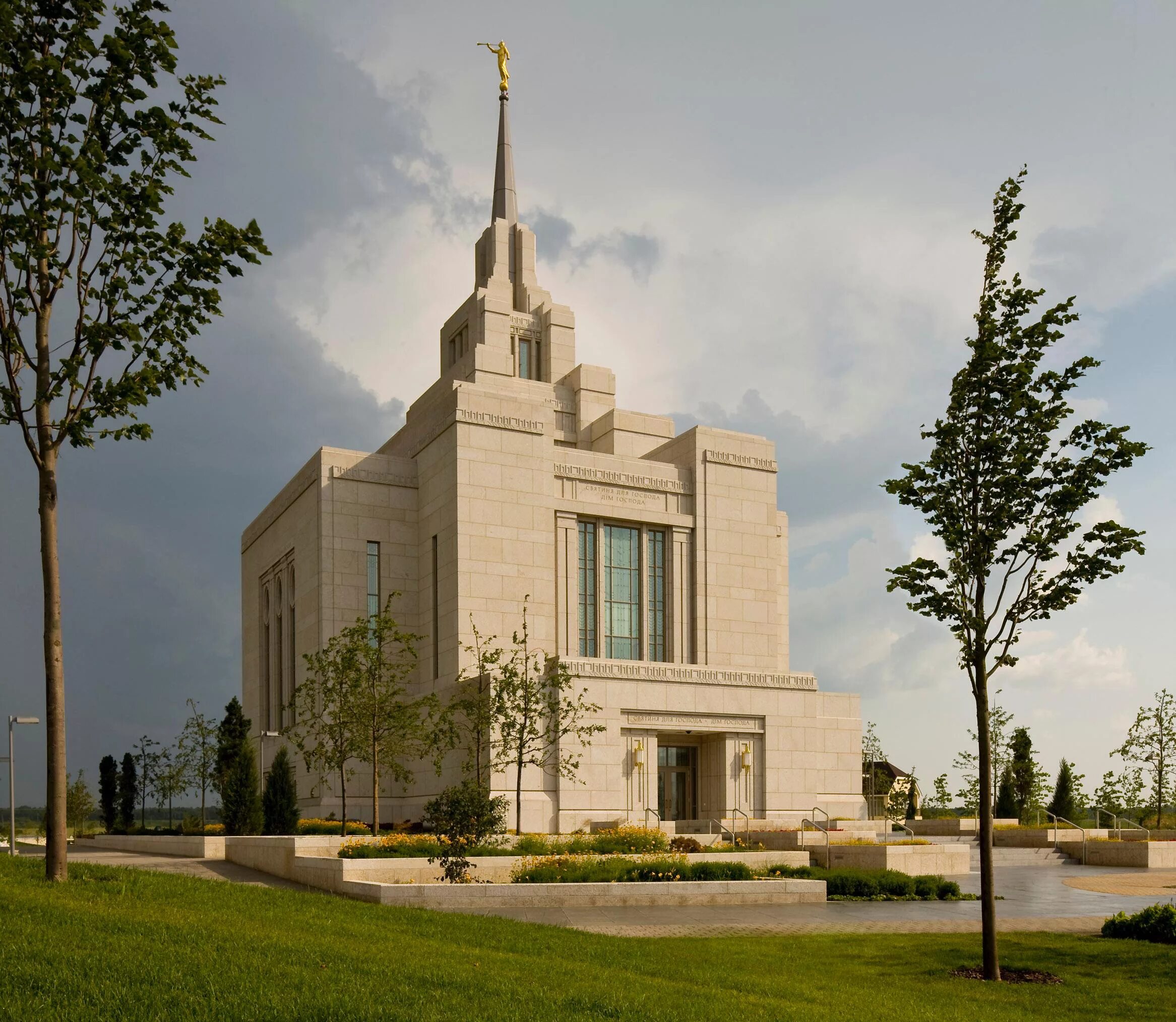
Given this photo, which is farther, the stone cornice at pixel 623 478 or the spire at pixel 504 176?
the spire at pixel 504 176

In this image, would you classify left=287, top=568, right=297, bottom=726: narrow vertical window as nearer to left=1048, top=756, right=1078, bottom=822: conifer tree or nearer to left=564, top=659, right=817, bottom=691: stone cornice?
left=564, top=659, right=817, bottom=691: stone cornice

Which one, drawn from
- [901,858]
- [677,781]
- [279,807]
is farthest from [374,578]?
[901,858]

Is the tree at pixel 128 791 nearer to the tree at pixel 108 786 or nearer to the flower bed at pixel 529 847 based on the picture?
the tree at pixel 108 786

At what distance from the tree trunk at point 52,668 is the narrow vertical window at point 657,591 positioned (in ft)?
99.5

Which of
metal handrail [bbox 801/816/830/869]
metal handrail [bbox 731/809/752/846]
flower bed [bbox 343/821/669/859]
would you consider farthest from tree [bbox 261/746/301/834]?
metal handrail [bbox 801/816/830/869]

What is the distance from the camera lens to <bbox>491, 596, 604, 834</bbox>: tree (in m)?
32.5

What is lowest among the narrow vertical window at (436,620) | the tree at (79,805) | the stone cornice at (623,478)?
the tree at (79,805)

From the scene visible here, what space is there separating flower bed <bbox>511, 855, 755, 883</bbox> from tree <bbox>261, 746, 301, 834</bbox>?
33.9 feet

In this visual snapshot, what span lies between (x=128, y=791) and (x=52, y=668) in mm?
38969

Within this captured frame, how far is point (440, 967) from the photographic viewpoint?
1152 cm

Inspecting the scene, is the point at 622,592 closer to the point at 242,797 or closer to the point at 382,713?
the point at 382,713

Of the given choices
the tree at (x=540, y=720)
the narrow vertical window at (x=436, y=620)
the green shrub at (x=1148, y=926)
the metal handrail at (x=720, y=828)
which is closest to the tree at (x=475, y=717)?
the tree at (x=540, y=720)

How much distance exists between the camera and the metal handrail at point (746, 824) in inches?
1319

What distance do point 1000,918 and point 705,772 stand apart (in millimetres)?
19350
